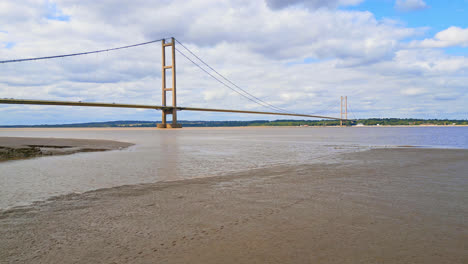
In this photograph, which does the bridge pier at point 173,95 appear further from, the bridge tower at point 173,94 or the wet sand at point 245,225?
the wet sand at point 245,225

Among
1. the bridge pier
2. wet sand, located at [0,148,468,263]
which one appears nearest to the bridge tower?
the bridge pier

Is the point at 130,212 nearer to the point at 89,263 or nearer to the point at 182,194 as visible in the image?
the point at 182,194

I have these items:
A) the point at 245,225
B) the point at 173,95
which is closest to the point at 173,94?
the point at 173,95

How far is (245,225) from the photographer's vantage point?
2609 millimetres

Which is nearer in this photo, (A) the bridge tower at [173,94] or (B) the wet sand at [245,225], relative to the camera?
(B) the wet sand at [245,225]

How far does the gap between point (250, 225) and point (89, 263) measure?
126 centimetres

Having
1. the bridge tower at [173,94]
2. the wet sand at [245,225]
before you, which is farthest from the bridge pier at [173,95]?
the wet sand at [245,225]

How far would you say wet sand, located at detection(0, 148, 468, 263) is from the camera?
78.9 inches

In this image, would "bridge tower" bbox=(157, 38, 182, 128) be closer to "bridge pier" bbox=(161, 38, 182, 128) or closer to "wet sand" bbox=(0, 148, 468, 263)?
"bridge pier" bbox=(161, 38, 182, 128)

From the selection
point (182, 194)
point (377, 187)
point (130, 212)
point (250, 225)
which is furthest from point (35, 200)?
point (377, 187)

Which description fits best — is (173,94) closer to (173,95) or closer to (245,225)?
(173,95)

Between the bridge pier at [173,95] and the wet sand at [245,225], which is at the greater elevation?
the bridge pier at [173,95]

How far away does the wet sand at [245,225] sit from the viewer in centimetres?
200

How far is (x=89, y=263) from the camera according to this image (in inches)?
74.5
